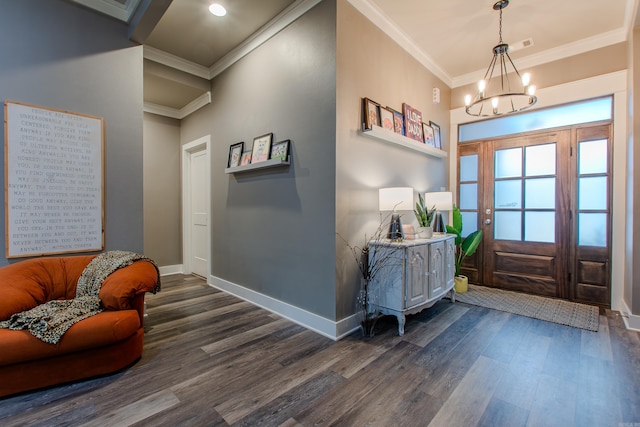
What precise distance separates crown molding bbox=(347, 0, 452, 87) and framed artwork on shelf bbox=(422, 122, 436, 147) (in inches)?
31.1

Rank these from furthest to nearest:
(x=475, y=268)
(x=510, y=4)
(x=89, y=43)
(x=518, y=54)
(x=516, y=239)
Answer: (x=475, y=268)
(x=516, y=239)
(x=518, y=54)
(x=510, y=4)
(x=89, y=43)

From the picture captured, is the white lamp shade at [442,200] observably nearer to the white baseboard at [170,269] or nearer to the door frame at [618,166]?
the door frame at [618,166]

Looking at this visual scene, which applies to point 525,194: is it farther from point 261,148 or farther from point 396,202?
point 261,148

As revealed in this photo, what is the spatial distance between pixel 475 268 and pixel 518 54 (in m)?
2.91

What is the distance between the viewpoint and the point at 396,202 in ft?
8.76

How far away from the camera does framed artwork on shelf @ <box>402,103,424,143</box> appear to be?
3.29m

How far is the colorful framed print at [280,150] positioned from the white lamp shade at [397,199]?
3.43ft

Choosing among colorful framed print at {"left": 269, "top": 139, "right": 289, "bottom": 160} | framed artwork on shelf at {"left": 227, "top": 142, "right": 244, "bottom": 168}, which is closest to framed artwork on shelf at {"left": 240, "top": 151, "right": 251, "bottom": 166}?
framed artwork on shelf at {"left": 227, "top": 142, "right": 244, "bottom": 168}

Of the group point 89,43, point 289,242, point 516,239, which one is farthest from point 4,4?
point 516,239

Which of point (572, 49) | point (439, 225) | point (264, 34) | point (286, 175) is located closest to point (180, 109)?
point (264, 34)

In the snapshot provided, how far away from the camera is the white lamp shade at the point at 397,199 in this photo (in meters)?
2.67

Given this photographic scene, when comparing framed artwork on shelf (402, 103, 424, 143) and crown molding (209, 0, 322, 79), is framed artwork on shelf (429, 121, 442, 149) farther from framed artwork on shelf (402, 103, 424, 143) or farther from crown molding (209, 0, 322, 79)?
crown molding (209, 0, 322, 79)

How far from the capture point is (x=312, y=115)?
8.69 feet

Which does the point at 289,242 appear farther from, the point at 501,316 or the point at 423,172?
the point at 501,316
